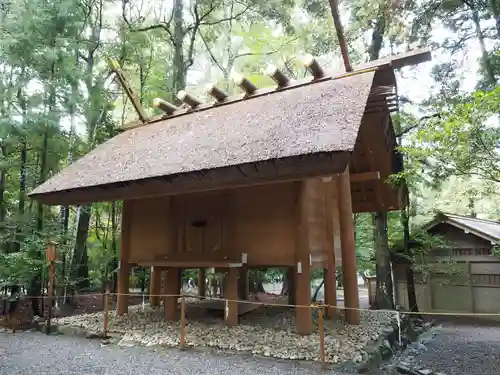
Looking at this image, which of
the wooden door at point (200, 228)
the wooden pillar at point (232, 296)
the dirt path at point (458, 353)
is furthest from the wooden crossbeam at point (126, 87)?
the dirt path at point (458, 353)

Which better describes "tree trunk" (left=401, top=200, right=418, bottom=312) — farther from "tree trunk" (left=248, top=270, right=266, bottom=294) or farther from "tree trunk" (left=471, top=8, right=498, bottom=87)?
"tree trunk" (left=248, top=270, right=266, bottom=294)

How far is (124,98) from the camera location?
45.9 feet

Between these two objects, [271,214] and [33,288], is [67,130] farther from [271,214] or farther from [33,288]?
[271,214]

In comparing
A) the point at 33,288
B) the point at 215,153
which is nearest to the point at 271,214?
the point at 215,153

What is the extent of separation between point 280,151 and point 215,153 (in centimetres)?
121

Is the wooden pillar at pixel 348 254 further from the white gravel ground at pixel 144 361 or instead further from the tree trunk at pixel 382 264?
the tree trunk at pixel 382 264

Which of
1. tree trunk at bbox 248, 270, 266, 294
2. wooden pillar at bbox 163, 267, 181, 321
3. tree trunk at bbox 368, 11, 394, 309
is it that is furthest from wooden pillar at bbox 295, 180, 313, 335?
tree trunk at bbox 248, 270, 266, 294

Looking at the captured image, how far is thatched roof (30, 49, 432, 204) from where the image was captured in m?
4.64

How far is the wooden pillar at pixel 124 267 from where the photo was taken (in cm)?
763

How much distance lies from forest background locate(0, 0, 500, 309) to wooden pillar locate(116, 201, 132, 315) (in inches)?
74.0

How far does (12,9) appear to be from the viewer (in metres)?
9.46

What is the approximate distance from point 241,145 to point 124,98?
398 inches

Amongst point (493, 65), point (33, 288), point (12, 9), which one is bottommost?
point (33, 288)

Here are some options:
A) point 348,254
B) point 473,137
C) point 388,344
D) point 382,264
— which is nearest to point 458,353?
point 388,344
